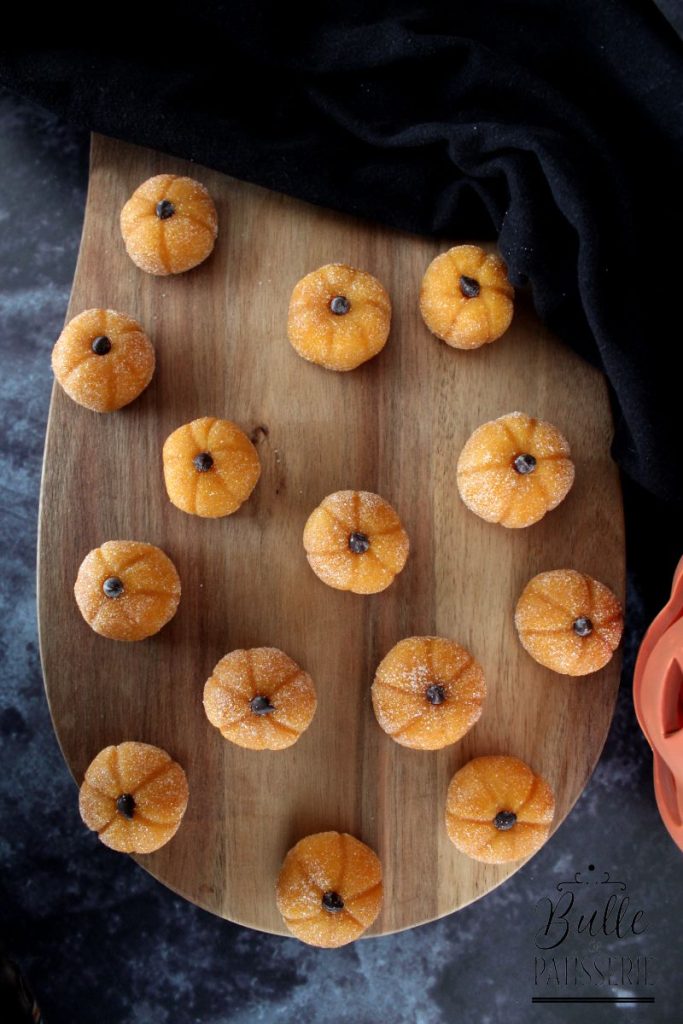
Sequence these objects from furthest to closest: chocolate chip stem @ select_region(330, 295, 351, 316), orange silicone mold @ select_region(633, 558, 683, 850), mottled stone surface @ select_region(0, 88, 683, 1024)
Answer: mottled stone surface @ select_region(0, 88, 683, 1024) → chocolate chip stem @ select_region(330, 295, 351, 316) → orange silicone mold @ select_region(633, 558, 683, 850)

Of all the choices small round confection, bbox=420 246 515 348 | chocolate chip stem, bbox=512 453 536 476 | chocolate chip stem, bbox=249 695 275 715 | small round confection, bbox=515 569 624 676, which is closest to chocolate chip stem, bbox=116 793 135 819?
chocolate chip stem, bbox=249 695 275 715

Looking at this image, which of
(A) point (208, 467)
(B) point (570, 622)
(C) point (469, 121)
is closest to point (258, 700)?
(A) point (208, 467)

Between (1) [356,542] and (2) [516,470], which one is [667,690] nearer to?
(2) [516,470]

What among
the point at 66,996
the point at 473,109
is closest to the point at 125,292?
the point at 473,109

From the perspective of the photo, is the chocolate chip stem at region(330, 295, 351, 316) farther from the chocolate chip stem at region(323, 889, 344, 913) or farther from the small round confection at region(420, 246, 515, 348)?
the chocolate chip stem at region(323, 889, 344, 913)

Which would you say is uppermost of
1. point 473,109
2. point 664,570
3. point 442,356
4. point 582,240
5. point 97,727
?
point 473,109

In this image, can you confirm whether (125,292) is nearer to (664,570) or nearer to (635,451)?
(635,451)

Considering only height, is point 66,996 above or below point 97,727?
below

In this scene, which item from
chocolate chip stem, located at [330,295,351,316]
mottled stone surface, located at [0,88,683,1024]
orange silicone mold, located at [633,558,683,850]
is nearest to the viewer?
orange silicone mold, located at [633,558,683,850]
